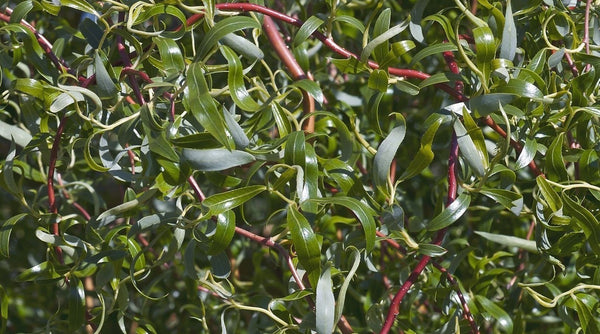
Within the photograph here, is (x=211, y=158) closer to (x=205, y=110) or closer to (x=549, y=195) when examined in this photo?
(x=205, y=110)

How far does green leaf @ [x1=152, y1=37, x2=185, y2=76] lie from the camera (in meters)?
0.52

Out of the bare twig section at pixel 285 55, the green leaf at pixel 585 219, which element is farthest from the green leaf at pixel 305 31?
the green leaf at pixel 585 219

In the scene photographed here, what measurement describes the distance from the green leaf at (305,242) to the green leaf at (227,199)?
0.09 feet

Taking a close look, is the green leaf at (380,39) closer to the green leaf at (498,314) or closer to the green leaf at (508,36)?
the green leaf at (508,36)

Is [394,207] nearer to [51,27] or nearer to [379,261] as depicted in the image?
[379,261]

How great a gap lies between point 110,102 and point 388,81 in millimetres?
208

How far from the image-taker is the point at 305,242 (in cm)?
48

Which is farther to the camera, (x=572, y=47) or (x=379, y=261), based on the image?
(x=379, y=261)

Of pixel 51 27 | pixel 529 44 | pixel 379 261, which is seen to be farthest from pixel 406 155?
pixel 51 27

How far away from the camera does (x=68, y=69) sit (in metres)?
0.61

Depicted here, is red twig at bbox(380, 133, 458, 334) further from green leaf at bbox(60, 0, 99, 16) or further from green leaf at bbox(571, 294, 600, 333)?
green leaf at bbox(60, 0, 99, 16)

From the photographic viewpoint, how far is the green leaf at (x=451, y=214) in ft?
1.76

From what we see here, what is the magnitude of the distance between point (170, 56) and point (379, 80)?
0.15 m

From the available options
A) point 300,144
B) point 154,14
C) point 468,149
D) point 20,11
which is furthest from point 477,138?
point 20,11
